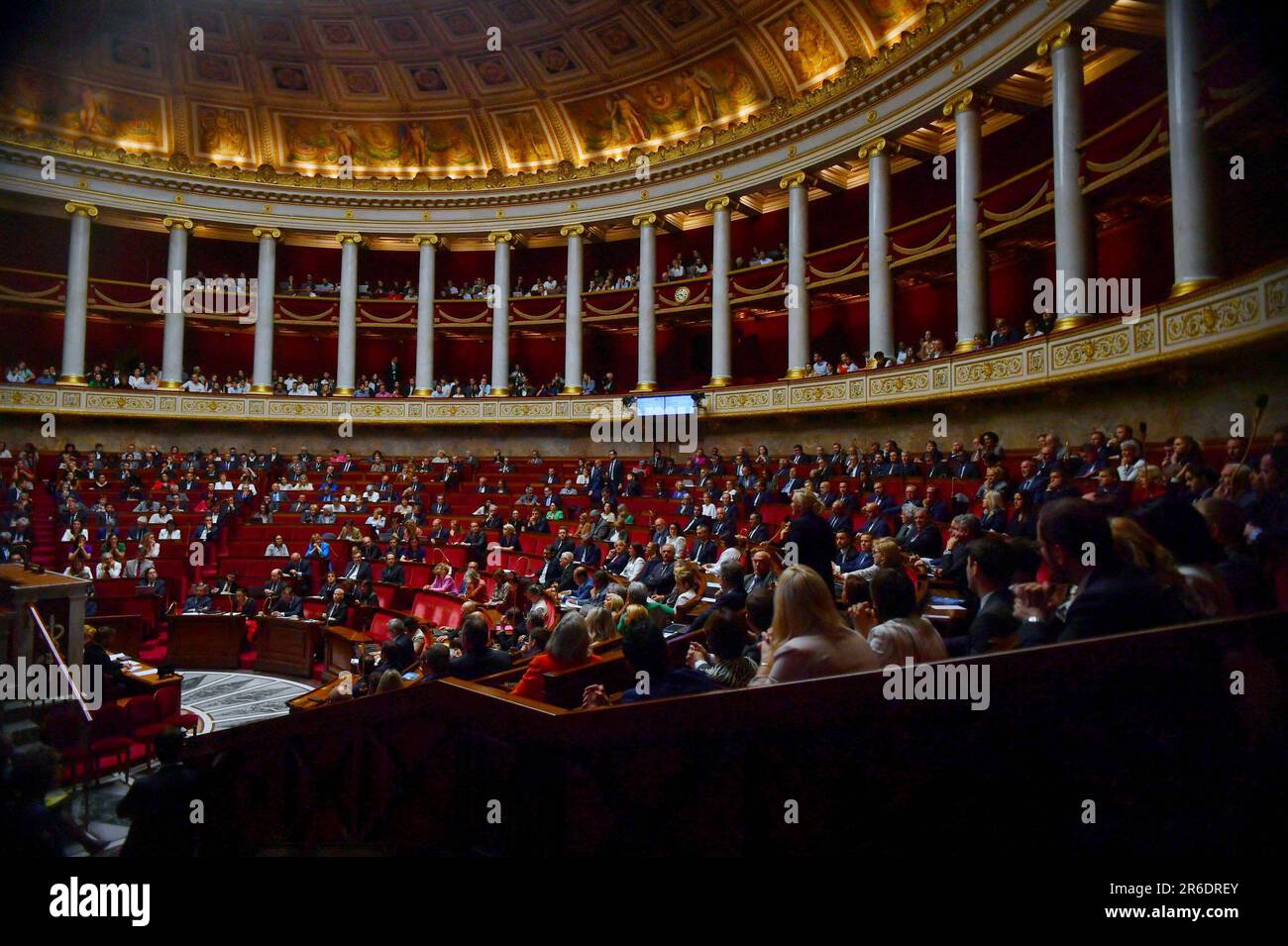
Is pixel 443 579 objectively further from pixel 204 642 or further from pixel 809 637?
pixel 809 637

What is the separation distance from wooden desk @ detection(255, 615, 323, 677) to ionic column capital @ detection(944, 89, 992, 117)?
1498cm

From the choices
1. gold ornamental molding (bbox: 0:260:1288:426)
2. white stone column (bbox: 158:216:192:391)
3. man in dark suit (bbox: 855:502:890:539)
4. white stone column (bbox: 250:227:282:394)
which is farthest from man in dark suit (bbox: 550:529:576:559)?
white stone column (bbox: 158:216:192:391)

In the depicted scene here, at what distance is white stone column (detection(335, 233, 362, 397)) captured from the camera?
22.6 metres

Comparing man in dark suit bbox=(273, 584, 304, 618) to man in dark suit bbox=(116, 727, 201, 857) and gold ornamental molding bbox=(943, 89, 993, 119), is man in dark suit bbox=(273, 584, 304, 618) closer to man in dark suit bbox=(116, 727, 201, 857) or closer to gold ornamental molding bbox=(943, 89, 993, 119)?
man in dark suit bbox=(116, 727, 201, 857)

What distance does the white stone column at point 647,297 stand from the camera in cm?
2064

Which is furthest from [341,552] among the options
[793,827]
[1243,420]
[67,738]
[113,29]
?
[113,29]

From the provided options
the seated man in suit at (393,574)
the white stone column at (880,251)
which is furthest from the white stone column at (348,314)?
the white stone column at (880,251)

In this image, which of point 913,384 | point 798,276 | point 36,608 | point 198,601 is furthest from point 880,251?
point 36,608

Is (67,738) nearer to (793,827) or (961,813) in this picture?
(793,827)

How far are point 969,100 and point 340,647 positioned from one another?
48.8ft

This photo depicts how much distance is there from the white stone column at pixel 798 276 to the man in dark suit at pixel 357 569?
10.6 meters

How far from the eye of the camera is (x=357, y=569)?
43.8 ft

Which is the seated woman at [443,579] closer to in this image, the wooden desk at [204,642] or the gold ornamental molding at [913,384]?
the wooden desk at [204,642]

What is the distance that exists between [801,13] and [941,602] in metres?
16.7
